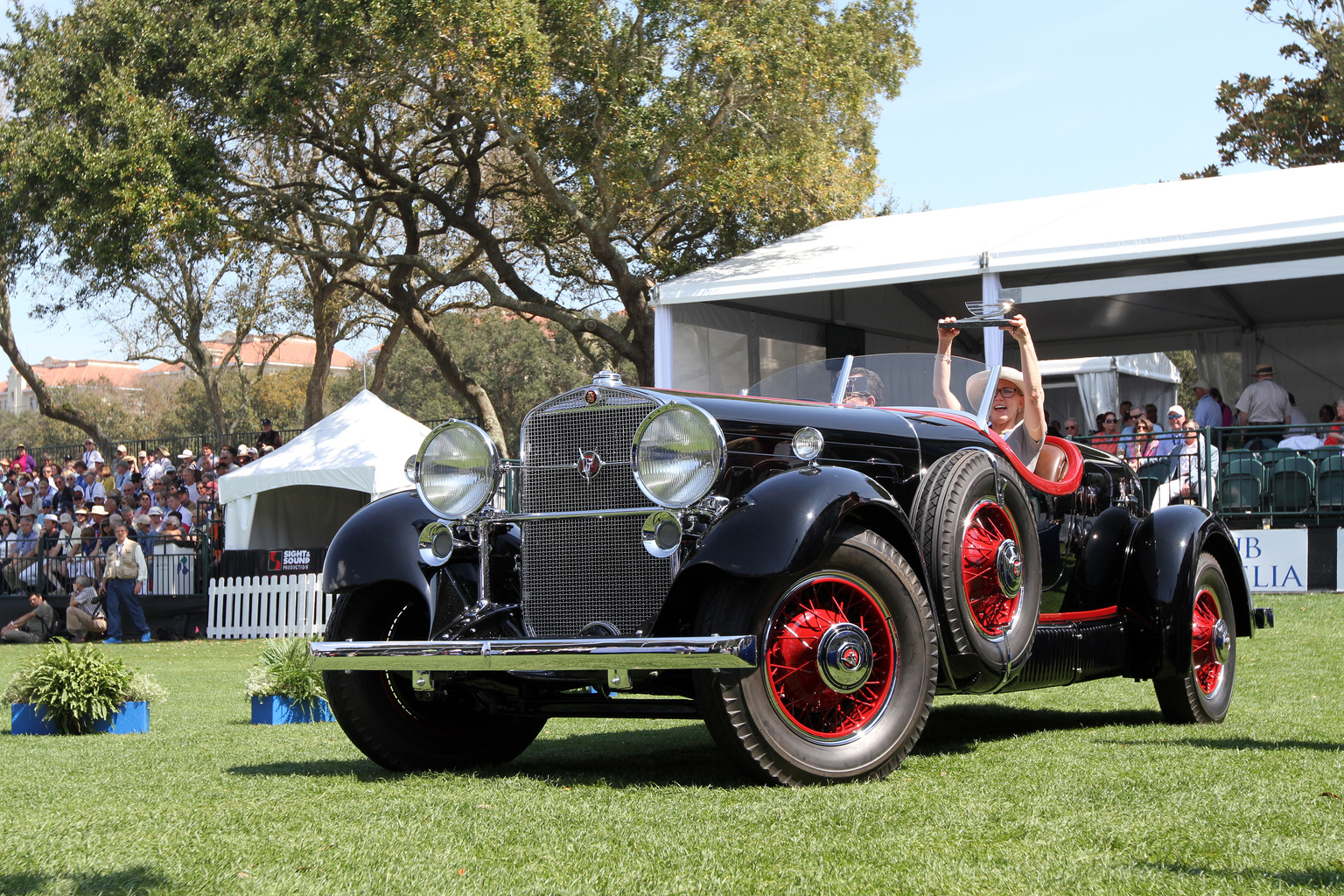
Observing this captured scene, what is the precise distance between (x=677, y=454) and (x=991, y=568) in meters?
1.42

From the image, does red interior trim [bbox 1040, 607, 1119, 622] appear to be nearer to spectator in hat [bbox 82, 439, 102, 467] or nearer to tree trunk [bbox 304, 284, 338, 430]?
spectator in hat [bbox 82, 439, 102, 467]

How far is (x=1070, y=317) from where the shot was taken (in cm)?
2072

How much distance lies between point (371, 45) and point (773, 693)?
16224mm

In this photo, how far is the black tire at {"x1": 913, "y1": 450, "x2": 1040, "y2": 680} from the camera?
4.89 m

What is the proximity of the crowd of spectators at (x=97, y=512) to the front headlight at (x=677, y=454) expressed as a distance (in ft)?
51.7

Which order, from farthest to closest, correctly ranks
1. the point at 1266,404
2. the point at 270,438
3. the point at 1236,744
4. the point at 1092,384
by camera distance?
1. the point at 270,438
2. the point at 1092,384
3. the point at 1266,404
4. the point at 1236,744

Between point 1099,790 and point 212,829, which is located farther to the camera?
point 1099,790

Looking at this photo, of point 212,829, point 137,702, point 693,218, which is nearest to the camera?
point 212,829

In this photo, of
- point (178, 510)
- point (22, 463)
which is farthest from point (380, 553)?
point (22, 463)

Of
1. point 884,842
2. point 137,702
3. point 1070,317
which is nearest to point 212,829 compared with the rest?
point 884,842

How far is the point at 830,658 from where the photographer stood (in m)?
4.46

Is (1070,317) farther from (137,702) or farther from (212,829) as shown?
(212,829)

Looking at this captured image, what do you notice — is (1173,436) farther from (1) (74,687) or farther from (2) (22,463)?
(2) (22,463)

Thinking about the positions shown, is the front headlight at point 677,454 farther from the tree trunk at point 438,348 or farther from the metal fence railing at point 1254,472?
the tree trunk at point 438,348
